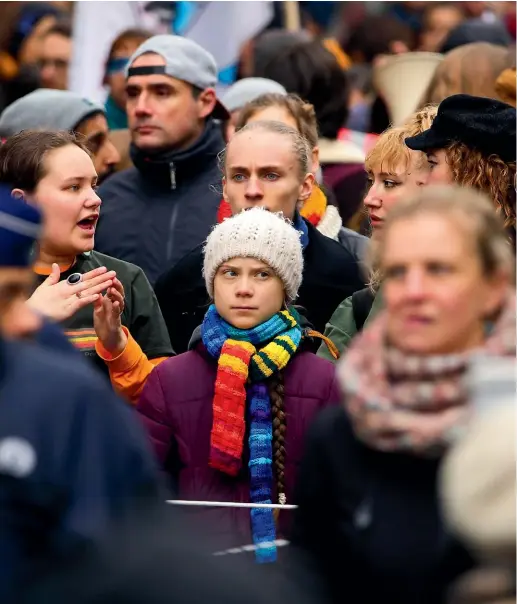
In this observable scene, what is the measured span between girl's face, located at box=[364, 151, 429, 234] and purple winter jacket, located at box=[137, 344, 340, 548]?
874mm

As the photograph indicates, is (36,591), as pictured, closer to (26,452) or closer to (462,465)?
(26,452)

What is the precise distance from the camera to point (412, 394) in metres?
3.48

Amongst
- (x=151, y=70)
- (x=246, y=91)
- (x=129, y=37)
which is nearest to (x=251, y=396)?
(x=151, y=70)

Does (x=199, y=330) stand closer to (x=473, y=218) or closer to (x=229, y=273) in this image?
(x=229, y=273)

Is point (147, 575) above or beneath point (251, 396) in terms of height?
beneath

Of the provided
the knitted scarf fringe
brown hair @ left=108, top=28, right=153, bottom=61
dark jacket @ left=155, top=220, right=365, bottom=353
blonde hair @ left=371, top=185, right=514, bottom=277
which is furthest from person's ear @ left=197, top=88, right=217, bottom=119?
blonde hair @ left=371, top=185, right=514, bottom=277

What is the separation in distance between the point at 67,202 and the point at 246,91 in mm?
2738

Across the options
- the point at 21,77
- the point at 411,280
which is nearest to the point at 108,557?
the point at 411,280

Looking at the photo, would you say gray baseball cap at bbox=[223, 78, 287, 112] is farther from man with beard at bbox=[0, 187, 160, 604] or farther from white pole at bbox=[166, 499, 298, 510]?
man with beard at bbox=[0, 187, 160, 604]

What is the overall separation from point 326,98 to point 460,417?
17.2ft

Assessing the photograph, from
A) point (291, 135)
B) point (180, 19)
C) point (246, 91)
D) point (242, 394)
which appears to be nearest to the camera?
point (242, 394)

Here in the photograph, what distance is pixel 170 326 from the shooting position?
643 centimetres

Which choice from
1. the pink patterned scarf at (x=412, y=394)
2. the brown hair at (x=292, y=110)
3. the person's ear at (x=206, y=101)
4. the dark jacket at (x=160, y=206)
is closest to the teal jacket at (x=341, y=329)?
the dark jacket at (x=160, y=206)

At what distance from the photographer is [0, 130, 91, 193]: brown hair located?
19.7 ft
